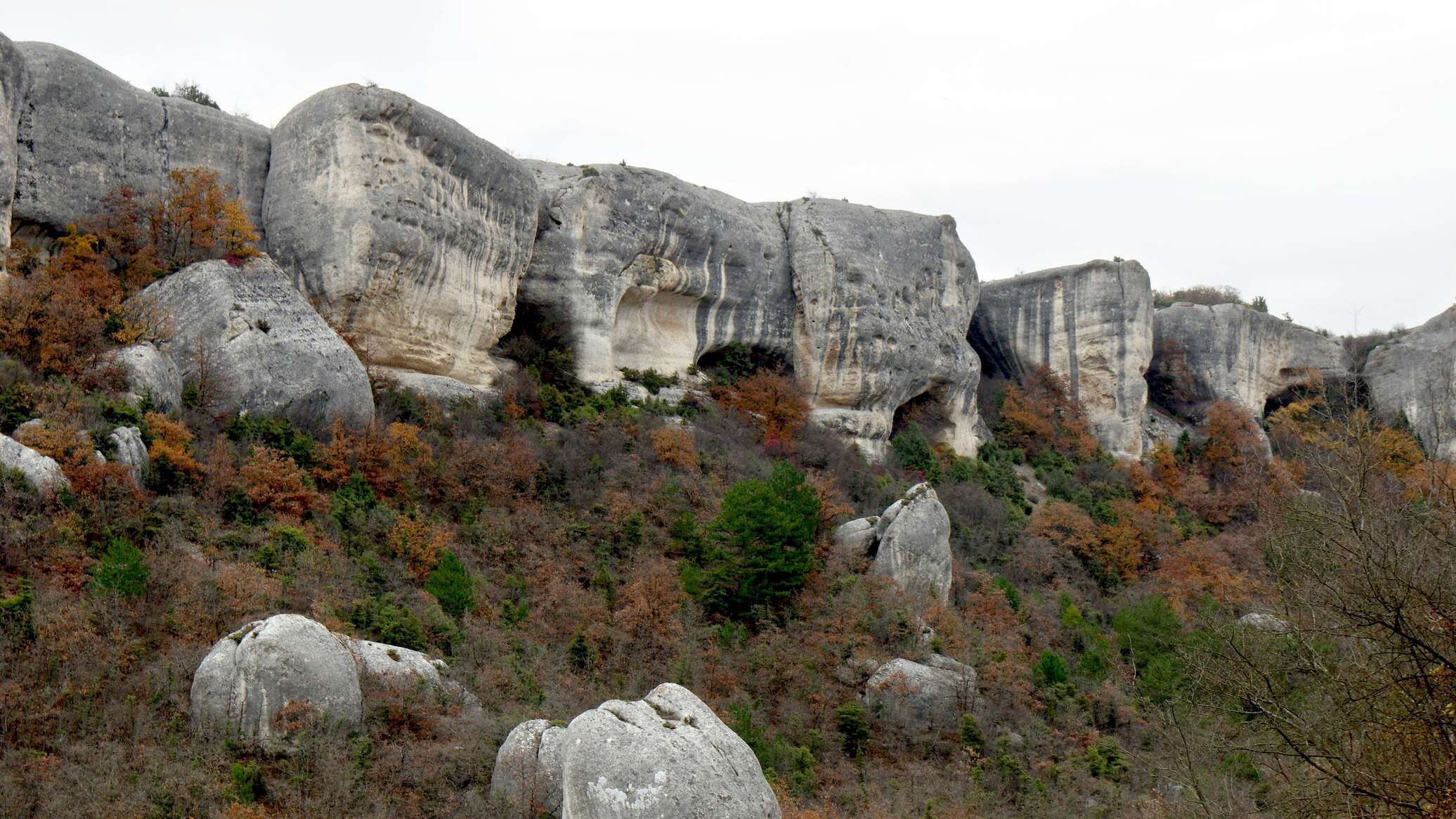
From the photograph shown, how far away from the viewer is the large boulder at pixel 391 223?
78.1 ft

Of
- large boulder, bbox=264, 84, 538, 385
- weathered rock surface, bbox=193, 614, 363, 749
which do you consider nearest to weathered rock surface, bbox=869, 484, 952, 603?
large boulder, bbox=264, 84, 538, 385

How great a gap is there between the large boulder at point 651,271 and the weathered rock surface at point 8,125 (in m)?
11.1

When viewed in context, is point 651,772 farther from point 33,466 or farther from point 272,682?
point 33,466

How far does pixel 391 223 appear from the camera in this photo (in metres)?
23.9

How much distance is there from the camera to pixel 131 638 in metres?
13.9

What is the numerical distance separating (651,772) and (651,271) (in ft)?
66.5

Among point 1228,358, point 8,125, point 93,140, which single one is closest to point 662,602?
point 8,125

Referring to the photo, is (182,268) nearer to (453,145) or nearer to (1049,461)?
(453,145)

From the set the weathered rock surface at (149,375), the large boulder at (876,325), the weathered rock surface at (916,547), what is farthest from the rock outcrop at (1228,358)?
the weathered rock surface at (149,375)

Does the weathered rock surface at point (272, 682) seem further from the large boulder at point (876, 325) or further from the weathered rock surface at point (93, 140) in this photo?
the large boulder at point (876, 325)

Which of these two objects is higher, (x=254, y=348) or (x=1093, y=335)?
(x=1093, y=335)

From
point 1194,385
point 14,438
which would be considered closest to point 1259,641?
point 14,438

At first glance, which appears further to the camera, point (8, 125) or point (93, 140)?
point (93, 140)

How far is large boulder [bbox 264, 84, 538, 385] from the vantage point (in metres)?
23.8
